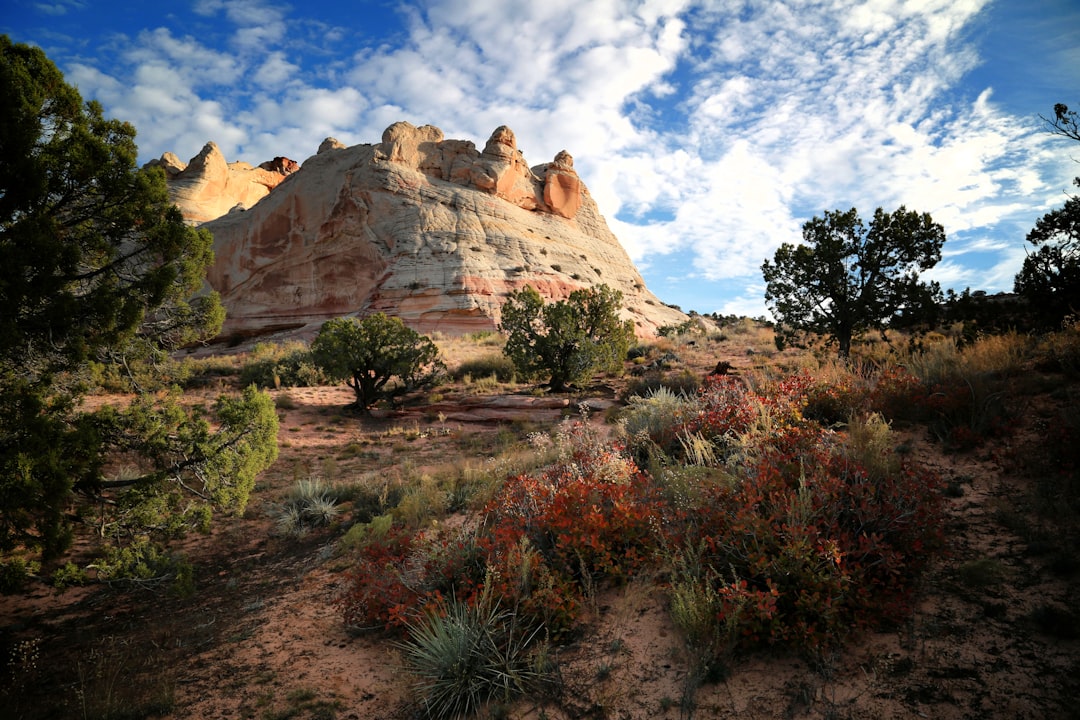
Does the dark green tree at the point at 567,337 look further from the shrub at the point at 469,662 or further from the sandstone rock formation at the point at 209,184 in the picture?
the sandstone rock formation at the point at 209,184

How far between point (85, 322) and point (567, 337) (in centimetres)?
1194

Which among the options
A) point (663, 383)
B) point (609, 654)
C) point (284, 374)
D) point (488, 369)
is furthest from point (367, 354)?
point (609, 654)

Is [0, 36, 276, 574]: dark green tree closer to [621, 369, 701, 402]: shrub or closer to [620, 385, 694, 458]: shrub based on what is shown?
[620, 385, 694, 458]: shrub

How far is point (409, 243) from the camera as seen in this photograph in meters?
36.4

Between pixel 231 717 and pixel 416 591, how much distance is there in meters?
1.57

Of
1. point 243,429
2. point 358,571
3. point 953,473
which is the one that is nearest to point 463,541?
point 358,571

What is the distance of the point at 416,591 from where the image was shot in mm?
4578

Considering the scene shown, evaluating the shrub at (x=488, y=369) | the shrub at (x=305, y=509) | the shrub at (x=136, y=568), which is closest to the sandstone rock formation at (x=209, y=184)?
the shrub at (x=488, y=369)

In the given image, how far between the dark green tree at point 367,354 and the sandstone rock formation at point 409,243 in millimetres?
15779

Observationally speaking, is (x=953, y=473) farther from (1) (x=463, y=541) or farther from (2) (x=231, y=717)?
(2) (x=231, y=717)

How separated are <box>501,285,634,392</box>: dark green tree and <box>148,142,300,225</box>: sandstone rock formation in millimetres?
43818

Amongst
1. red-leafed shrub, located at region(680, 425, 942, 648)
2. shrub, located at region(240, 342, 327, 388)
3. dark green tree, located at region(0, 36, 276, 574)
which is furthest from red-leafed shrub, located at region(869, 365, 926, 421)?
shrub, located at region(240, 342, 327, 388)

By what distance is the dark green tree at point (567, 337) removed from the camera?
1563 cm

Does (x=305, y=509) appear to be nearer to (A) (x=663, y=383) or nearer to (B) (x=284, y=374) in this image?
(A) (x=663, y=383)
